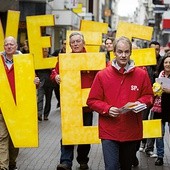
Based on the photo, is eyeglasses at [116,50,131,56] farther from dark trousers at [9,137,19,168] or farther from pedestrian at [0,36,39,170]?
dark trousers at [9,137,19,168]

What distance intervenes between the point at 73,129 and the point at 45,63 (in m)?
4.31

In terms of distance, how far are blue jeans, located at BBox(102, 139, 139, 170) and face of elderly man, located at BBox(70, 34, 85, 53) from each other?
2191mm

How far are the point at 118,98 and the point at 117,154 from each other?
0.59 meters

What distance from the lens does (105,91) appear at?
614cm

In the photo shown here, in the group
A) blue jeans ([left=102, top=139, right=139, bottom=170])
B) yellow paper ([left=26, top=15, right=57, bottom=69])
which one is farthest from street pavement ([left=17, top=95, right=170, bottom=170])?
blue jeans ([left=102, top=139, right=139, bottom=170])

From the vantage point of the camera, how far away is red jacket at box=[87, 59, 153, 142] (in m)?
6.06

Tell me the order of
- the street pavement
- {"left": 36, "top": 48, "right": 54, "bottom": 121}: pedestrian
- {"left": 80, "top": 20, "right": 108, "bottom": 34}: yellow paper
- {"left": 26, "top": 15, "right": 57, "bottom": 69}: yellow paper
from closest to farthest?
the street pavement
{"left": 80, "top": 20, "right": 108, "bottom": 34}: yellow paper
{"left": 26, "top": 15, "right": 57, "bottom": 69}: yellow paper
{"left": 36, "top": 48, "right": 54, "bottom": 121}: pedestrian

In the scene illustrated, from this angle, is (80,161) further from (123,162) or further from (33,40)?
(33,40)

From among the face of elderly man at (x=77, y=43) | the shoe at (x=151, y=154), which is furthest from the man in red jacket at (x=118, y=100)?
the shoe at (x=151, y=154)

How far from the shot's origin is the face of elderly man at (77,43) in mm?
7938

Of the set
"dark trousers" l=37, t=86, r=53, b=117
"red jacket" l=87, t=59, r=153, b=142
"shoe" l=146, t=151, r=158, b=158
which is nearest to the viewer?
"red jacket" l=87, t=59, r=153, b=142

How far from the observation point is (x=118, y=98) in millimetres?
6082

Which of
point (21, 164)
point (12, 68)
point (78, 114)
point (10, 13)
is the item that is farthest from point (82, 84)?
point (10, 13)

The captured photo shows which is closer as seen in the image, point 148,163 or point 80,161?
point 80,161
